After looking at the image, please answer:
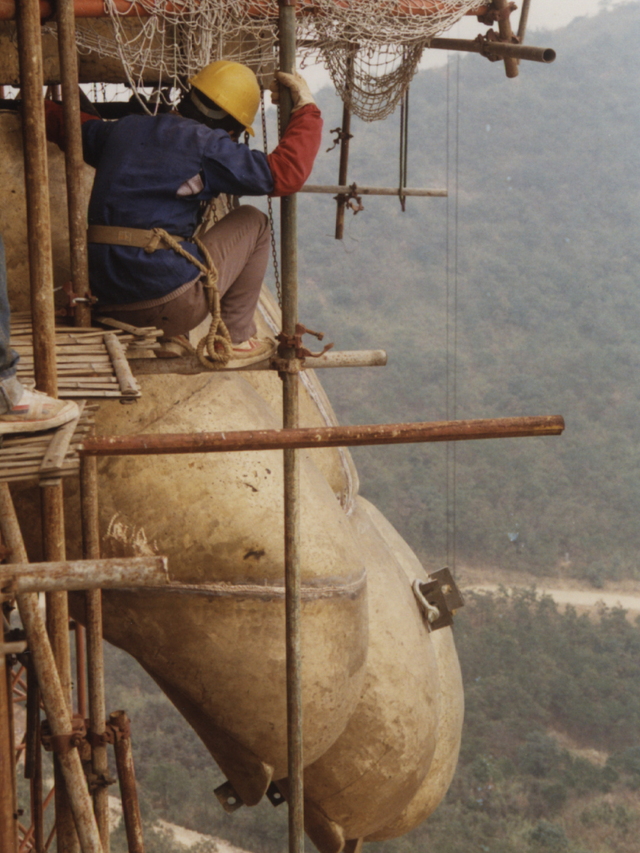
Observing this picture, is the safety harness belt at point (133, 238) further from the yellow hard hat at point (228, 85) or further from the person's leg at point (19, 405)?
the person's leg at point (19, 405)

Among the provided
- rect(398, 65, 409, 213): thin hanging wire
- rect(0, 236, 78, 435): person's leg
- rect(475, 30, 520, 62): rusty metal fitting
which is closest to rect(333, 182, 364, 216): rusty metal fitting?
rect(398, 65, 409, 213): thin hanging wire

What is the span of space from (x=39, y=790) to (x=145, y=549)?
1.80 metres

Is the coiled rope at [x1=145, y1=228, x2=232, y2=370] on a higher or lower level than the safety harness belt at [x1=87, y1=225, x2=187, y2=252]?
lower

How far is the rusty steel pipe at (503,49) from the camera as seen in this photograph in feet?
16.9

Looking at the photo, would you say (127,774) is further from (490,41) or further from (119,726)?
(490,41)

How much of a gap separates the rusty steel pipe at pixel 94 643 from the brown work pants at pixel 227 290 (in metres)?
0.56

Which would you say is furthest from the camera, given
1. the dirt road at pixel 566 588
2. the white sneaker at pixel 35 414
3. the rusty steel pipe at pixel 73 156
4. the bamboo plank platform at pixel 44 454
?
the dirt road at pixel 566 588

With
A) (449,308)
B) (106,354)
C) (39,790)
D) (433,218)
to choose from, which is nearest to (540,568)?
(449,308)

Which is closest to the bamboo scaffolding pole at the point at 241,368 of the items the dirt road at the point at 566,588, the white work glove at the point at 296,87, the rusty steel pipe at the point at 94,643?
the rusty steel pipe at the point at 94,643

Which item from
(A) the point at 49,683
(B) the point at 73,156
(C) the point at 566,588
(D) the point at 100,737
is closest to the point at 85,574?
(A) the point at 49,683

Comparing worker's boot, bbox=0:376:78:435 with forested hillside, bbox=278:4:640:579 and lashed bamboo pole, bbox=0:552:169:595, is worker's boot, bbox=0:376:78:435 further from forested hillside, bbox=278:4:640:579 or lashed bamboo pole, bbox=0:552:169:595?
forested hillside, bbox=278:4:640:579

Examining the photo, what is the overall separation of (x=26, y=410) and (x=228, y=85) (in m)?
1.74

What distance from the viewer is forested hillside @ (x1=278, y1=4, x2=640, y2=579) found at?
98.2 ft

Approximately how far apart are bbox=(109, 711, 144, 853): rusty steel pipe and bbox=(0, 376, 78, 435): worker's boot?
1.47m
